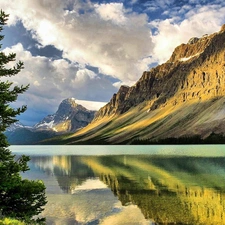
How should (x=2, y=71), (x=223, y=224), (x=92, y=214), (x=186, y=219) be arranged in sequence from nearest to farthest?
(x=2, y=71)
(x=223, y=224)
(x=186, y=219)
(x=92, y=214)

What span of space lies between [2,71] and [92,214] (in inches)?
611

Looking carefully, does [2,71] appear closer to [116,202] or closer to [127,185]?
[116,202]

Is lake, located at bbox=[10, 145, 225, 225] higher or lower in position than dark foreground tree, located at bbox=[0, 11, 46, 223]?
lower

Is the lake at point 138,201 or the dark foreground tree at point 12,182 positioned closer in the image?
the dark foreground tree at point 12,182

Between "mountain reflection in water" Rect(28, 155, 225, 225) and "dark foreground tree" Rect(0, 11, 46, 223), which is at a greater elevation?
"dark foreground tree" Rect(0, 11, 46, 223)

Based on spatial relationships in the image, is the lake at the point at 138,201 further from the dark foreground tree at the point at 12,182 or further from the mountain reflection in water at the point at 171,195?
the dark foreground tree at the point at 12,182

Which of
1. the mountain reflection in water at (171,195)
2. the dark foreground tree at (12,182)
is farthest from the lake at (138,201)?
the dark foreground tree at (12,182)

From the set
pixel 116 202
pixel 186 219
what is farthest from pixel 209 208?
pixel 116 202

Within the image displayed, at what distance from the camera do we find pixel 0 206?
755 inches

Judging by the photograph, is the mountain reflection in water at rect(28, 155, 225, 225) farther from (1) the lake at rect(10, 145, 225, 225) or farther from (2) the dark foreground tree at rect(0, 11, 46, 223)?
(2) the dark foreground tree at rect(0, 11, 46, 223)

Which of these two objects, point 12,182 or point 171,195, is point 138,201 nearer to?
point 171,195

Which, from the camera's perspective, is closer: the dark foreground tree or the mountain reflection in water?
the dark foreground tree

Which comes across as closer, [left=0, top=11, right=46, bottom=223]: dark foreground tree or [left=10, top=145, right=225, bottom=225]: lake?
[left=0, top=11, right=46, bottom=223]: dark foreground tree

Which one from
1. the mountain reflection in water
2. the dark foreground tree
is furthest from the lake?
the dark foreground tree
